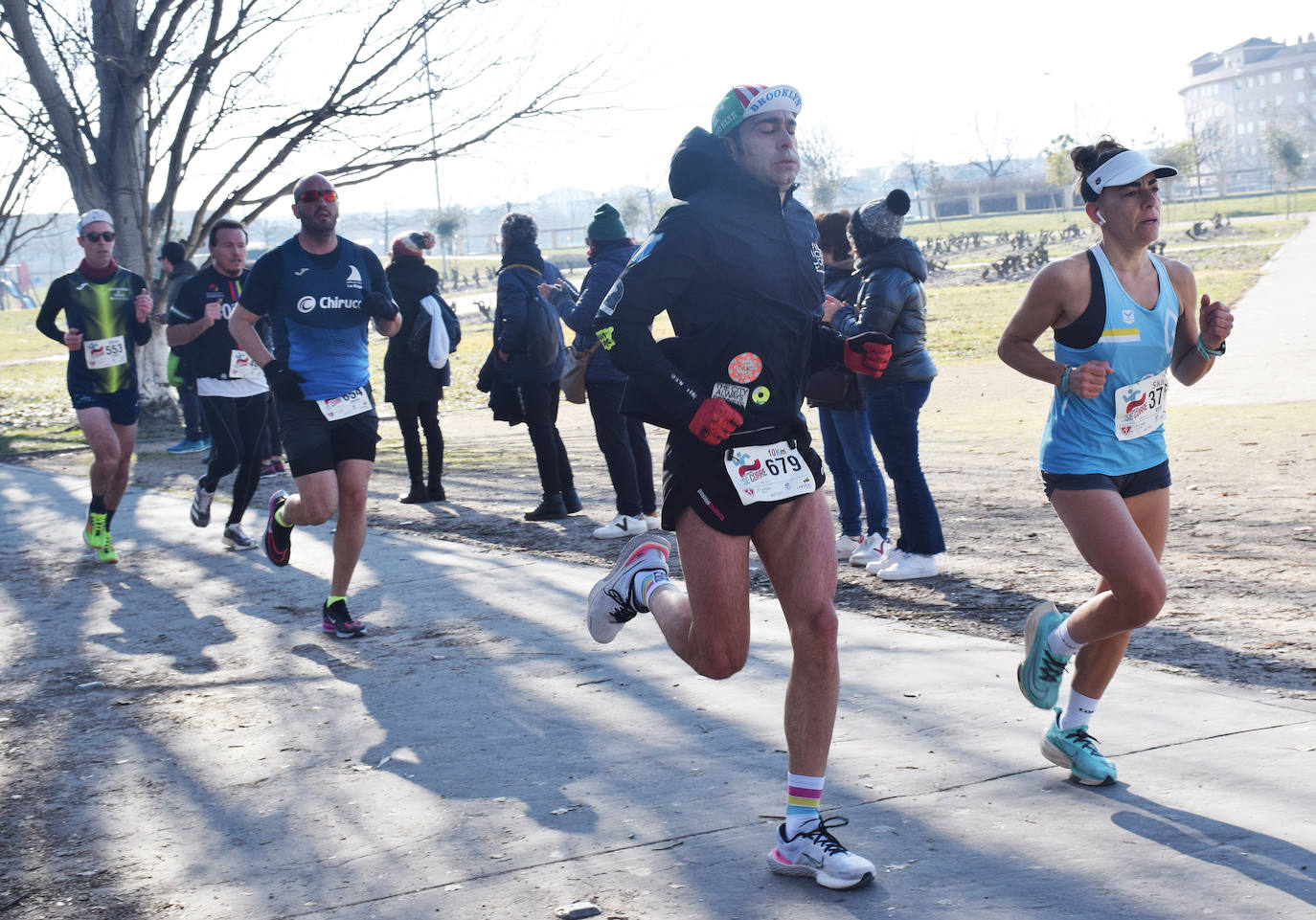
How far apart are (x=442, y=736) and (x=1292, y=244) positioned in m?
44.2

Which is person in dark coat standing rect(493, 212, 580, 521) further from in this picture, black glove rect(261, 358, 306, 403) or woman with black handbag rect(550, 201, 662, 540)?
black glove rect(261, 358, 306, 403)

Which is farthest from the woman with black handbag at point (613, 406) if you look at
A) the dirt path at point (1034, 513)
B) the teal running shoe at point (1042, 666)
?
the teal running shoe at point (1042, 666)

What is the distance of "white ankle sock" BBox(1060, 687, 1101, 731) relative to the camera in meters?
4.04

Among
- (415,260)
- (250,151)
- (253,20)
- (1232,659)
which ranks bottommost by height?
(1232,659)

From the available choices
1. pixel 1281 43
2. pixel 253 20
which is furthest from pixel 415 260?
pixel 1281 43

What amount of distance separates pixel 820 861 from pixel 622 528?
17.9 ft

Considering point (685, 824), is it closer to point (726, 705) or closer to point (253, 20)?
point (726, 705)

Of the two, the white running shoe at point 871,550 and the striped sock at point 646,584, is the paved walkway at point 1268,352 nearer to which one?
the white running shoe at point 871,550

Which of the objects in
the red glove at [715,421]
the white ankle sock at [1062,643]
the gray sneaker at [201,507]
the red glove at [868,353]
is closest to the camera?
the red glove at [715,421]

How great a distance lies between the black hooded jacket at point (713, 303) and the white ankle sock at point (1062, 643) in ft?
3.94

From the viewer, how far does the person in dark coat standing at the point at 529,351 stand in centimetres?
931

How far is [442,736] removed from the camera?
4.77 meters

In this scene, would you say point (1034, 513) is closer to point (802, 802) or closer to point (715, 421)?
point (802, 802)

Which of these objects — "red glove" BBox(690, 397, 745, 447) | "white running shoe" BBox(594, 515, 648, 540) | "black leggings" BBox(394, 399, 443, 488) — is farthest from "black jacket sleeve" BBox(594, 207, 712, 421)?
"black leggings" BBox(394, 399, 443, 488)
